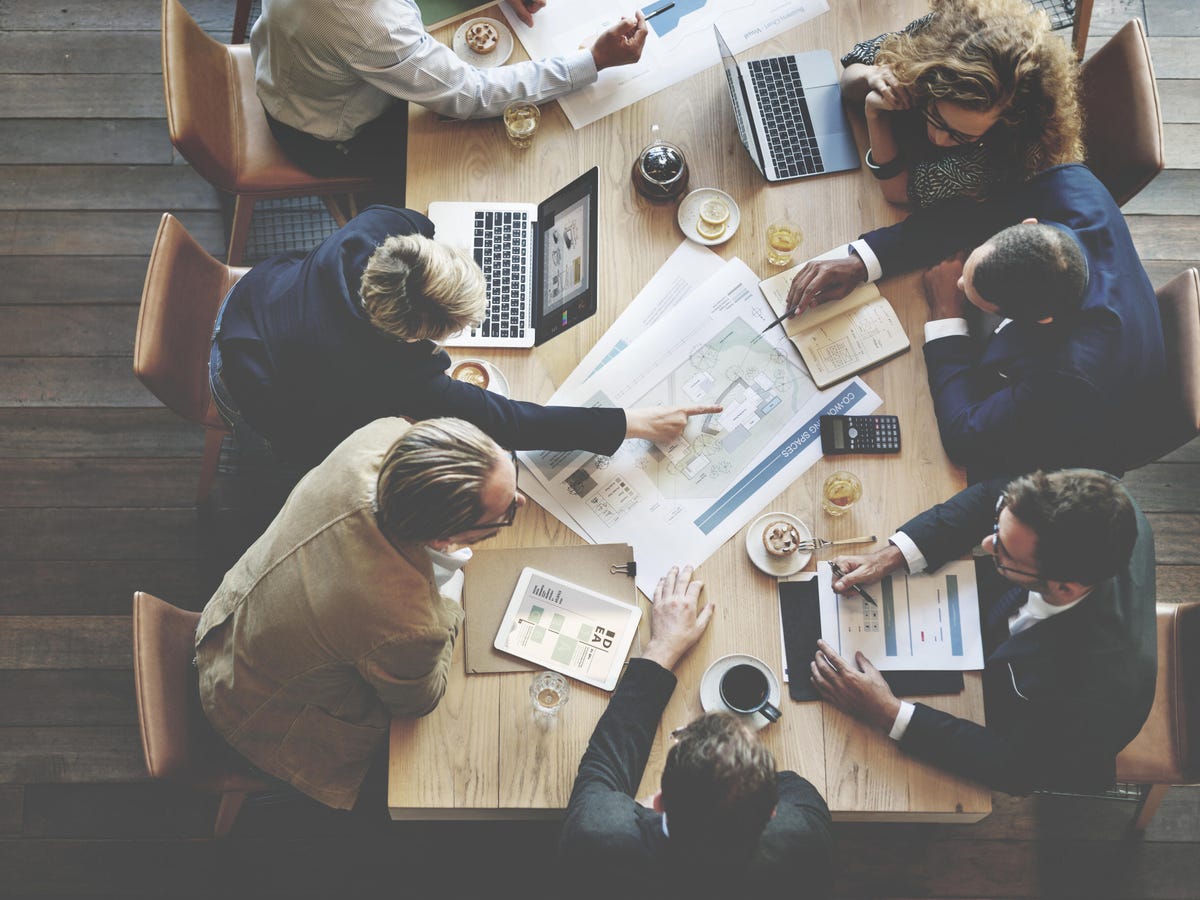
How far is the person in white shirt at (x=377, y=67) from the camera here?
208 cm

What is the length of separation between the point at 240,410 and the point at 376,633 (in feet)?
2.64

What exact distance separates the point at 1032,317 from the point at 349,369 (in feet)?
4.50

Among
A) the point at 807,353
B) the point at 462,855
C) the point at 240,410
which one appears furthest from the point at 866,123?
the point at 462,855

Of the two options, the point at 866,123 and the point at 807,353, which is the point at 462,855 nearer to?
the point at 807,353

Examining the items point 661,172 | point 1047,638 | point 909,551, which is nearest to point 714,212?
point 661,172

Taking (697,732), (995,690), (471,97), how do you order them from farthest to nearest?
(471,97)
(995,690)
(697,732)

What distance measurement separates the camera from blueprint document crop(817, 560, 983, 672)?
1.83 meters

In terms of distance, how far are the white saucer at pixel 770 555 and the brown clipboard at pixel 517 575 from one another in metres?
0.24

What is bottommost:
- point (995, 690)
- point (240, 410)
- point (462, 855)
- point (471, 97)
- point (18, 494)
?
point (462, 855)

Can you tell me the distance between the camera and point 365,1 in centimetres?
204

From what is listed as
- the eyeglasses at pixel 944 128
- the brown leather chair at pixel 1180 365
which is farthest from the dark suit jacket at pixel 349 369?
the brown leather chair at pixel 1180 365

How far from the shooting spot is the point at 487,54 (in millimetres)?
2291

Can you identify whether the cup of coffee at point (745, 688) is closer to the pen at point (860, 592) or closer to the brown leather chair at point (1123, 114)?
the pen at point (860, 592)

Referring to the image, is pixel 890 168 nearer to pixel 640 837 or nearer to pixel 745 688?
pixel 745 688
